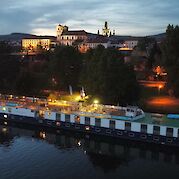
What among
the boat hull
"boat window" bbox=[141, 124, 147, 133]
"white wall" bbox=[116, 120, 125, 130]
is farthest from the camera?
"white wall" bbox=[116, 120, 125, 130]

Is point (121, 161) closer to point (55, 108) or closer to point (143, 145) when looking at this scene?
point (143, 145)

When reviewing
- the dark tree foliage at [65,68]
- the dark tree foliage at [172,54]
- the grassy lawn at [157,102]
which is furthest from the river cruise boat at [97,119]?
the dark tree foliage at [65,68]

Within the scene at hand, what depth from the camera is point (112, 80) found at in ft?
197

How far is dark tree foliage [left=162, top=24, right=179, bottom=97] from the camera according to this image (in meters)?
59.2

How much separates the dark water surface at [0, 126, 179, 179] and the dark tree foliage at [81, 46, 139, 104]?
9633 millimetres

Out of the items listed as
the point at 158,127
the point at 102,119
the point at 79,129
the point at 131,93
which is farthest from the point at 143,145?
the point at 131,93

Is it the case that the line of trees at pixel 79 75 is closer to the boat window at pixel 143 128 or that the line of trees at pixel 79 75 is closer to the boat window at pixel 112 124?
the boat window at pixel 112 124

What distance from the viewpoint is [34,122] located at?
194 ft

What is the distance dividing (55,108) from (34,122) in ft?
13.2

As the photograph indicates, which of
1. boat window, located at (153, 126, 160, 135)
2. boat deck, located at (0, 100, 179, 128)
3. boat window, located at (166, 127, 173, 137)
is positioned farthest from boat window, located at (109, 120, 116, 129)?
boat window, located at (166, 127, 173, 137)

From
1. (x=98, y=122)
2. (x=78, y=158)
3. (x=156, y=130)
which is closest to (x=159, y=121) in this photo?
(x=156, y=130)

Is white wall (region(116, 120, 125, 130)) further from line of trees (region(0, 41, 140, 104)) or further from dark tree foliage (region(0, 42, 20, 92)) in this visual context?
dark tree foliage (region(0, 42, 20, 92))

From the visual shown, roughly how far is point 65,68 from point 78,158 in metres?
35.5

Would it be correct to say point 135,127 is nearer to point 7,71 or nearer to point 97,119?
point 97,119
